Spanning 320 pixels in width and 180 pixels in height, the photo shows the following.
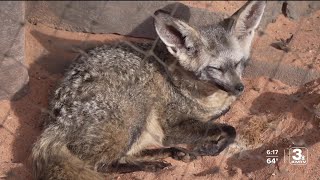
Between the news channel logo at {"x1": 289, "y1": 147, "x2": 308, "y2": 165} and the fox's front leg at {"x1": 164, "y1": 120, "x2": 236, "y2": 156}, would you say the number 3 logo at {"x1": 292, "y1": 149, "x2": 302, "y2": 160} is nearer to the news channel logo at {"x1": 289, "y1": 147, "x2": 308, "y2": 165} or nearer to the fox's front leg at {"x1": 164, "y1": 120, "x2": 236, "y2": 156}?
the news channel logo at {"x1": 289, "y1": 147, "x2": 308, "y2": 165}

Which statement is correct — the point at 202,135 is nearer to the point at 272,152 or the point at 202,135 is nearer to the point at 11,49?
the point at 272,152

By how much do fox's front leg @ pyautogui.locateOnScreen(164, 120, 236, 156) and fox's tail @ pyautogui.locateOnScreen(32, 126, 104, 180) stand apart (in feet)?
2.74

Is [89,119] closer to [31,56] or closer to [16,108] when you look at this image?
[16,108]

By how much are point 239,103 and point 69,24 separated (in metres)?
2.16

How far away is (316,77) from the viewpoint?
5.43 meters

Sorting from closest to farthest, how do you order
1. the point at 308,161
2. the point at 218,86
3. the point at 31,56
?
the point at 308,161 → the point at 218,86 → the point at 31,56

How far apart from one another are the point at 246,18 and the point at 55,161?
2074 millimetres

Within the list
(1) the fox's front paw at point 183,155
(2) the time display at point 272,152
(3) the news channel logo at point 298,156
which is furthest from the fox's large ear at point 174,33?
(3) the news channel logo at point 298,156

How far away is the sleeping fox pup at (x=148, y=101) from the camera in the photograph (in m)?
4.57

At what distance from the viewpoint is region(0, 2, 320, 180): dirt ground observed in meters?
4.66

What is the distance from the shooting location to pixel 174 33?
475 centimetres

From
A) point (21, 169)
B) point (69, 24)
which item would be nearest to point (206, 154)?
point (21, 169)

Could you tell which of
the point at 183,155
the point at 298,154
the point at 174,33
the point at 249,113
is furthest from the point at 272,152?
the point at 174,33

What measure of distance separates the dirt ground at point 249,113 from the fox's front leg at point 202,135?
84 millimetres
